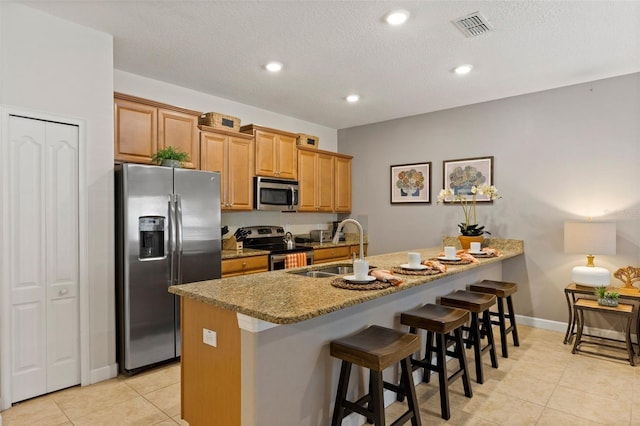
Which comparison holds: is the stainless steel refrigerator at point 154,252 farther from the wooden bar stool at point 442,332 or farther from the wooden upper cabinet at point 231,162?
the wooden bar stool at point 442,332

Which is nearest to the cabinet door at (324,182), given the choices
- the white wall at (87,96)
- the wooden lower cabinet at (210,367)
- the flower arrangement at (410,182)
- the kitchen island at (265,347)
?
the flower arrangement at (410,182)

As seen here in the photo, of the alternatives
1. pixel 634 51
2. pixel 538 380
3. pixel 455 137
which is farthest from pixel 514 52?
pixel 538 380

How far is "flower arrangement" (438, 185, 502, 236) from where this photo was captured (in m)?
4.27

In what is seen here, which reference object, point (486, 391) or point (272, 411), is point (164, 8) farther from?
point (486, 391)

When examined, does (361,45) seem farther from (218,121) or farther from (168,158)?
(168,158)

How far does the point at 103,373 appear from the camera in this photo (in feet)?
9.61

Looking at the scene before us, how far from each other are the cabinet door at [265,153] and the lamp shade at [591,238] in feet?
11.2

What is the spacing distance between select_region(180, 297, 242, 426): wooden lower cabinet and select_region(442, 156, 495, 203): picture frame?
3.54 meters

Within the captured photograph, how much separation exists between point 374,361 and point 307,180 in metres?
3.73

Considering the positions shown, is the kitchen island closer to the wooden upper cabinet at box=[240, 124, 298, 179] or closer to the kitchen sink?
the kitchen sink

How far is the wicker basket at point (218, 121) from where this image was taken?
412 cm

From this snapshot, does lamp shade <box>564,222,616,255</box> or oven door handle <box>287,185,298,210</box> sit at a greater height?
oven door handle <box>287,185,298,210</box>

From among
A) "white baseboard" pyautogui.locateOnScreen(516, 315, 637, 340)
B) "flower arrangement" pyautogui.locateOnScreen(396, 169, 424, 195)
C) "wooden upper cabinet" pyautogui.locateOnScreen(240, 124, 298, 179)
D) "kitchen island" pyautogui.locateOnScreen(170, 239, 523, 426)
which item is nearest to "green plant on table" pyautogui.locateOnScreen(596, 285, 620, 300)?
"white baseboard" pyautogui.locateOnScreen(516, 315, 637, 340)

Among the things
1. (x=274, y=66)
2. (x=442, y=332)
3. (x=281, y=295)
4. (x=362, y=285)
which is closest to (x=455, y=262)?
(x=442, y=332)
